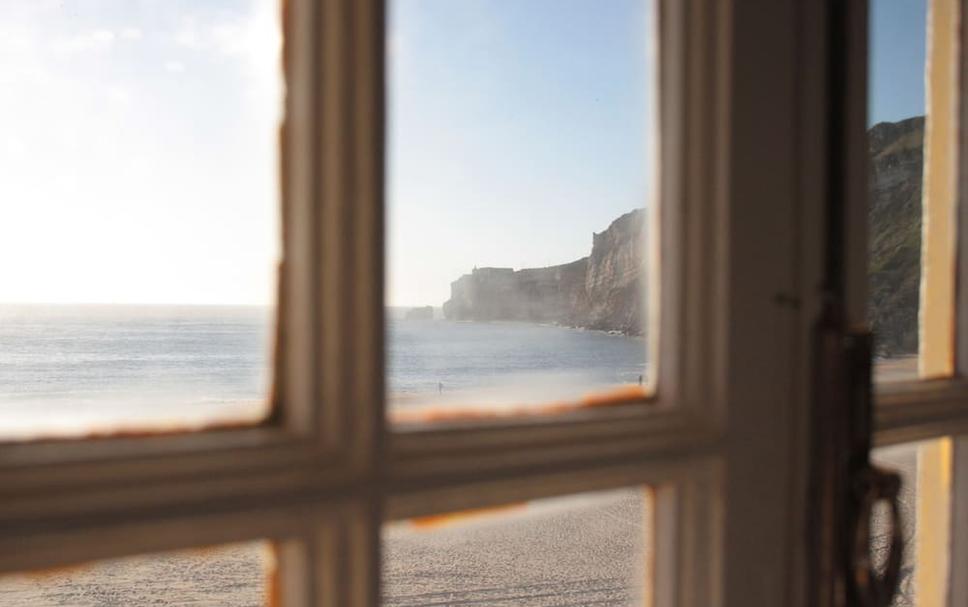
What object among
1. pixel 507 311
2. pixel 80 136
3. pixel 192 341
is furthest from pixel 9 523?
pixel 507 311

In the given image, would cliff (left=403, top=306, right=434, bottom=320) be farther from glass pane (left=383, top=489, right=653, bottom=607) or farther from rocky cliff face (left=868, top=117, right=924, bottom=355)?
rocky cliff face (left=868, top=117, right=924, bottom=355)

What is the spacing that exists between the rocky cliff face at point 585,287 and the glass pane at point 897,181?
328mm

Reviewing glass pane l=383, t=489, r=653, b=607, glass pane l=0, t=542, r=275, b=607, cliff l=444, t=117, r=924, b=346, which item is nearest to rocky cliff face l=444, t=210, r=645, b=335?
cliff l=444, t=117, r=924, b=346

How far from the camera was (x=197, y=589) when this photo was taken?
0.73m

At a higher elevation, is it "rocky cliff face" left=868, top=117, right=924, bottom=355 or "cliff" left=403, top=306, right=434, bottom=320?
"rocky cliff face" left=868, top=117, right=924, bottom=355

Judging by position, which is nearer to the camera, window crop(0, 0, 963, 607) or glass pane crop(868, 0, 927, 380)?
window crop(0, 0, 963, 607)

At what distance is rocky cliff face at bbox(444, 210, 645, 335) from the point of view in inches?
26.4

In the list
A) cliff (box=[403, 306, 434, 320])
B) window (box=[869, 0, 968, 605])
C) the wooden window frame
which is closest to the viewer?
the wooden window frame

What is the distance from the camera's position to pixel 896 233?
93 cm

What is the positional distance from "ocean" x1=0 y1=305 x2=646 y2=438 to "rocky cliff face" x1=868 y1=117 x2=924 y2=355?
0.47 meters

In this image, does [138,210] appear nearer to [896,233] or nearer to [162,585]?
[162,585]

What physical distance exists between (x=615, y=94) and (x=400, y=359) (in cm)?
36

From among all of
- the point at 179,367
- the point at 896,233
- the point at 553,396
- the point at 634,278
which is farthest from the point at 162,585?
the point at 896,233

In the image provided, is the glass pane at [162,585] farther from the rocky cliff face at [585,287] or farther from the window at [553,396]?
the rocky cliff face at [585,287]
